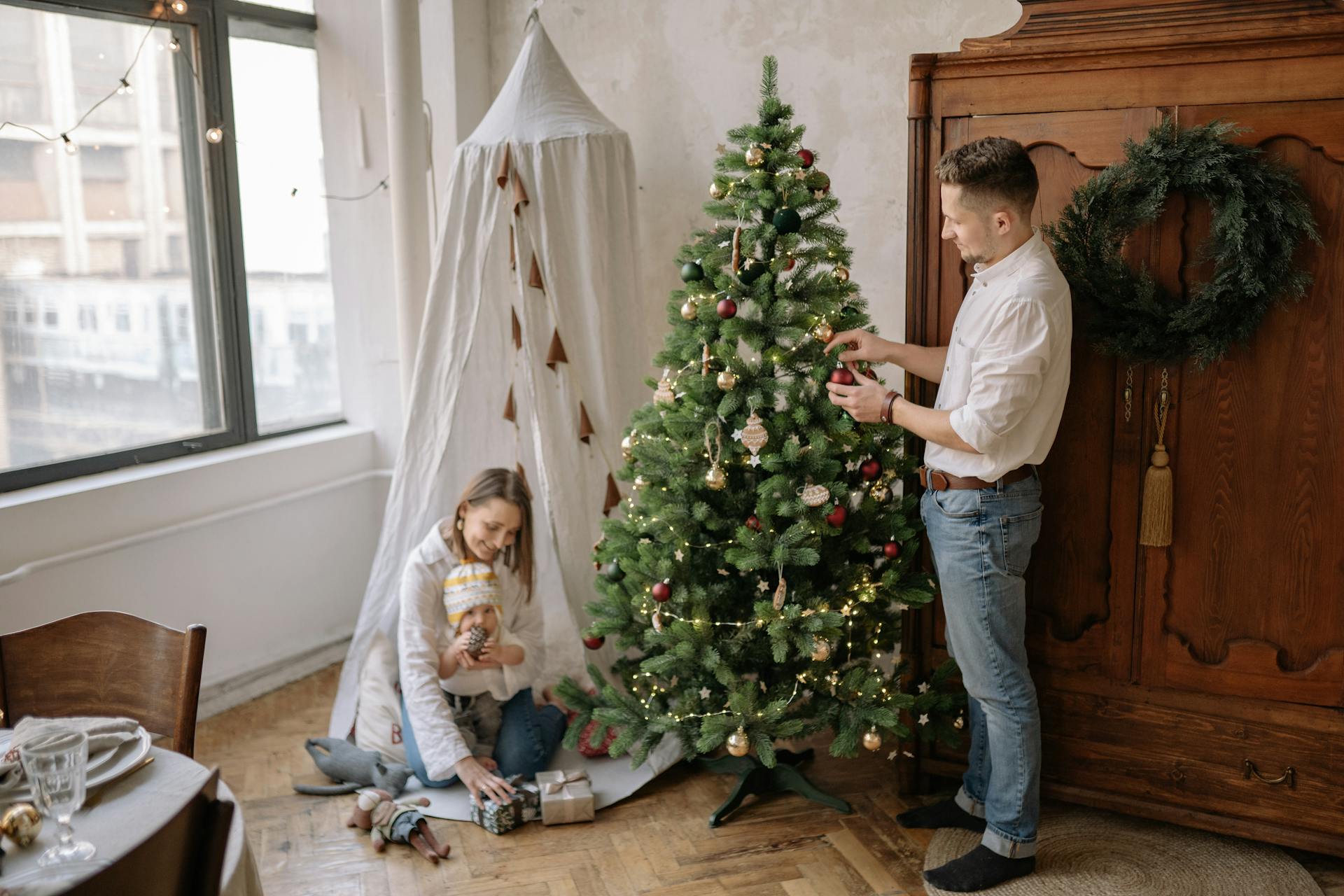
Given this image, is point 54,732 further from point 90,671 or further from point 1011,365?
point 1011,365

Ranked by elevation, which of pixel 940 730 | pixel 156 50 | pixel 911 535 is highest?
pixel 156 50

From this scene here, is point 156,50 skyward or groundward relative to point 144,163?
skyward

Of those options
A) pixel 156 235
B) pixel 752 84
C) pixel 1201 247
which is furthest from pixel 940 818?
pixel 156 235

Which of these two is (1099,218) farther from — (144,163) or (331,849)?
(144,163)

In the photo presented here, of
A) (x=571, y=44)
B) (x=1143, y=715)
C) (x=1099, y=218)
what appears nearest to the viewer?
(x=1099, y=218)

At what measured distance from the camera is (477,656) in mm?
3004

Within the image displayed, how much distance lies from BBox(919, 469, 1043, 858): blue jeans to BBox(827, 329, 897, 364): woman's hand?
0.35 m

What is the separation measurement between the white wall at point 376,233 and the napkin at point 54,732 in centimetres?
142

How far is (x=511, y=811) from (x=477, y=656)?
421 mm

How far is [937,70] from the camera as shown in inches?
104

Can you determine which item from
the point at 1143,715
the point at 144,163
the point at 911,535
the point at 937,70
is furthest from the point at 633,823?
the point at 144,163

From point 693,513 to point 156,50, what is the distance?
92.4 inches

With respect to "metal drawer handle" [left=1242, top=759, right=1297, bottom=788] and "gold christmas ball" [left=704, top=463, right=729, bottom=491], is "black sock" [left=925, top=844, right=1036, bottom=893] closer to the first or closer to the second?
"metal drawer handle" [left=1242, top=759, right=1297, bottom=788]

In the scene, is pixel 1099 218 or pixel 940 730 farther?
pixel 940 730
